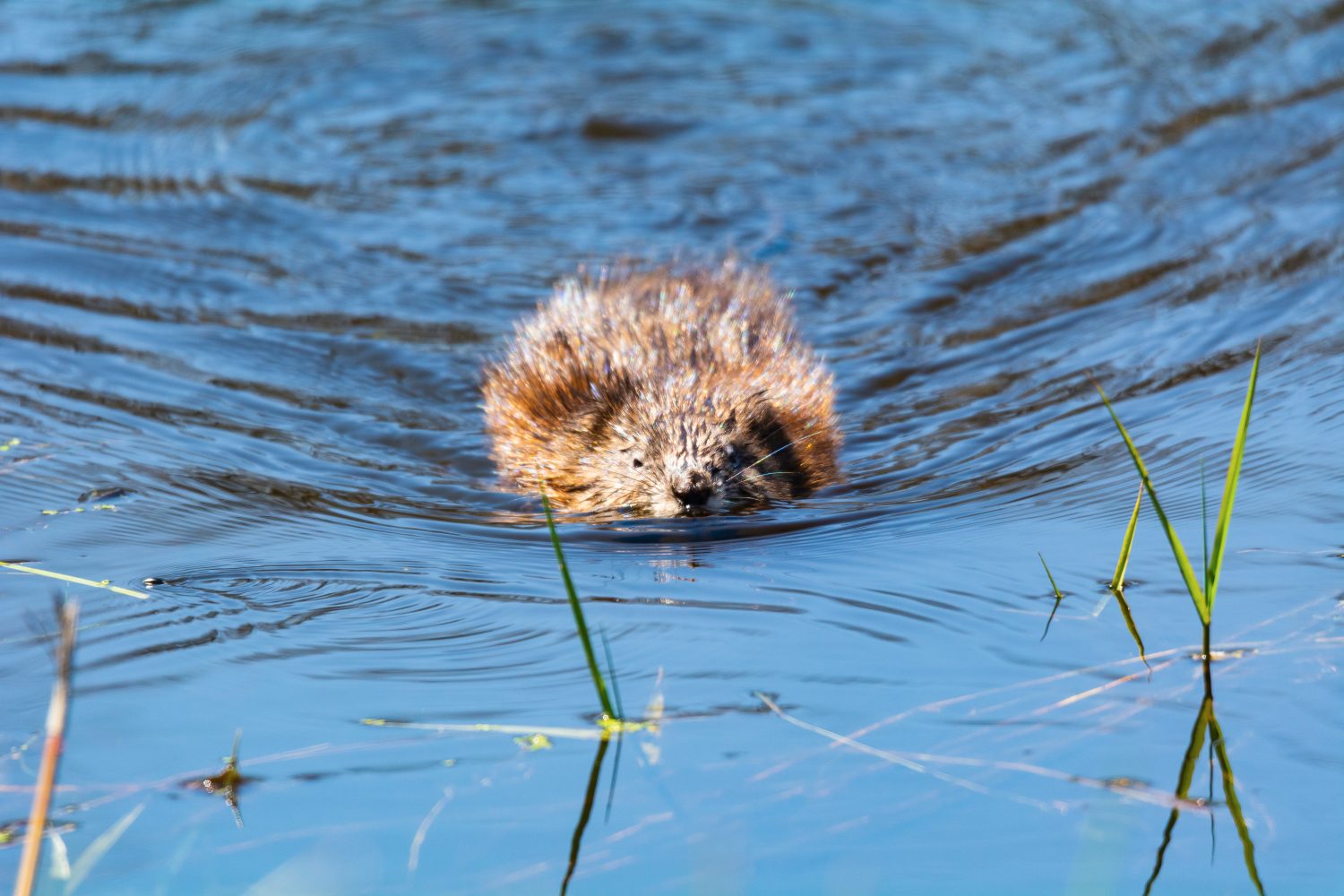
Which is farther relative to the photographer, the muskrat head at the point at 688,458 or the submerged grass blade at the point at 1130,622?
the muskrat head at the point at 688,458

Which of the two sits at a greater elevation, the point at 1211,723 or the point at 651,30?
the point at 651,30

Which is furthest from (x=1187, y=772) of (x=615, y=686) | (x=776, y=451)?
(x=776, y=451)

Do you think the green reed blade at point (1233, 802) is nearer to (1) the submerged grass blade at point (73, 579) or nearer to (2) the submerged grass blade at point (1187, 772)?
(2) the submerged grass blade at point (1187, 772)

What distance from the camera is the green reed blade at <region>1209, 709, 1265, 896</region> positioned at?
273 cm

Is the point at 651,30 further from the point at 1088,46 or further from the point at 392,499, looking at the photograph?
the point at 392,499

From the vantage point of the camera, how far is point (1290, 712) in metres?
3.21

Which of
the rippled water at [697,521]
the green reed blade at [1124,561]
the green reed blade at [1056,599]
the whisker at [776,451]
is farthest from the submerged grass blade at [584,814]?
the whisker at [776,451]

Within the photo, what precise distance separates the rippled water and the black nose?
128 millimetres

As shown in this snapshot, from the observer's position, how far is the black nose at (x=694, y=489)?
5098 millimetres

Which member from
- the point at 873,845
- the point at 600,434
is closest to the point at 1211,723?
the point at 873,845

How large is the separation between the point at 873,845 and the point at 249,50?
9534mm

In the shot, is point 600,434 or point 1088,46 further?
point 1088,46

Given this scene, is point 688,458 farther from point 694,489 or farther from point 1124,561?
point 1124,561

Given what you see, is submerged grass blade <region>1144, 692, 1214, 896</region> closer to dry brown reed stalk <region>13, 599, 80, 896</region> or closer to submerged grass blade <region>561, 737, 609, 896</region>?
submerged grass blade <region>561, 737, 609, 896</region>
